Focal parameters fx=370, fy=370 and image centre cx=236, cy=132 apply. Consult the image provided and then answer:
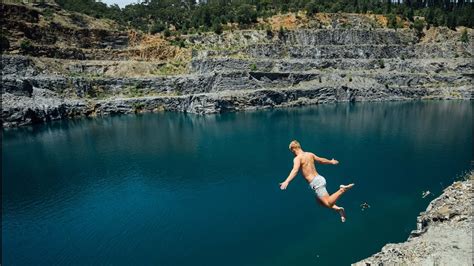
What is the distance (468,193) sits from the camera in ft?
74.1

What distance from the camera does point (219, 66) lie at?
108438mm

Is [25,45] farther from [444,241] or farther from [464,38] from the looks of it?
[464,38]

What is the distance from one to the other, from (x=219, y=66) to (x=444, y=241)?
94.5m

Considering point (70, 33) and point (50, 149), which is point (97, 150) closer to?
point (50, 149)

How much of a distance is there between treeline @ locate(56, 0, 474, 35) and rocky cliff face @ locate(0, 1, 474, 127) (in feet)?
21.5

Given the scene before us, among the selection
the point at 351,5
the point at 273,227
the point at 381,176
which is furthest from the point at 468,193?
the point at 351,5

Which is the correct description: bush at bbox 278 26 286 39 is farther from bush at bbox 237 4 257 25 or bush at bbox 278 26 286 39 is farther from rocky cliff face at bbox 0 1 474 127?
bush at bbox 237 4 257 25

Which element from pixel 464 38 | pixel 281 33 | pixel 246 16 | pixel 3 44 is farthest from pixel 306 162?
pixel 464 38

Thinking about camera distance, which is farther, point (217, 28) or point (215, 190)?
point (217, 28)

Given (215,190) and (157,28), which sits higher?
(157,28)

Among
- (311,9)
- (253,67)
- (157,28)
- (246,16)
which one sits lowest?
(253,67)

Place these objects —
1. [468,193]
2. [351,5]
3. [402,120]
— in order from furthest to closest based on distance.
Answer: [351,5] → [402,120] → [468,193]

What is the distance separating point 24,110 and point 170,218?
71.2 meters

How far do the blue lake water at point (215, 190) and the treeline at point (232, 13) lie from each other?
187 ft
